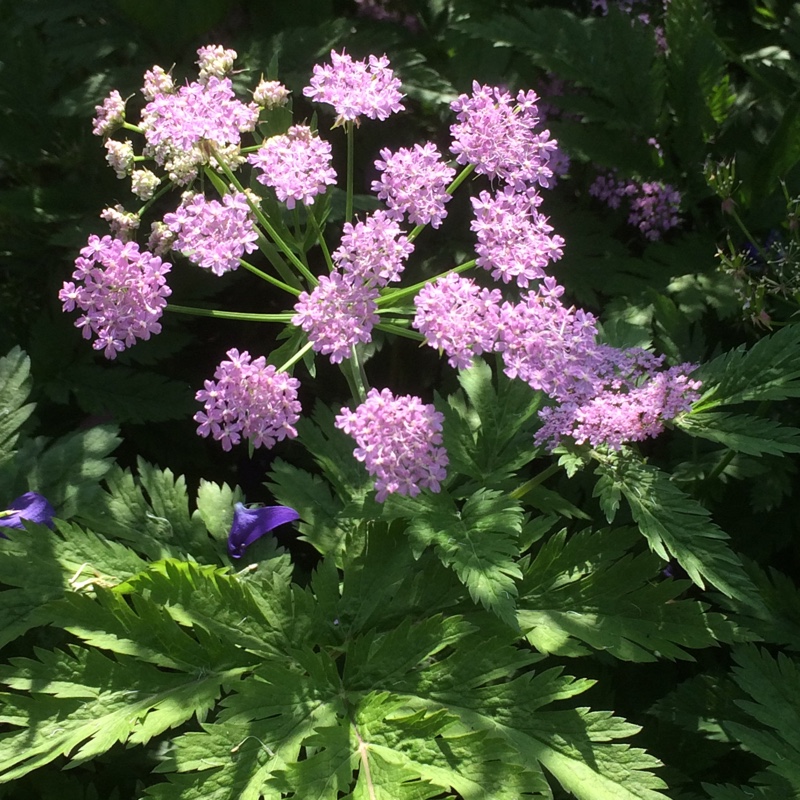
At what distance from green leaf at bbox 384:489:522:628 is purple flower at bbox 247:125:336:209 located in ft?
2.38

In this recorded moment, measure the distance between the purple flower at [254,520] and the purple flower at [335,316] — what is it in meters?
0.64

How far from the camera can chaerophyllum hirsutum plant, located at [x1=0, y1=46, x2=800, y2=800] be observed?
5.49 ft

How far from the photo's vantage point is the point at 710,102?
2.73 meters

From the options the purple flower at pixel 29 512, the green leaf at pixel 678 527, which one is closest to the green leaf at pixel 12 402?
the purple flower at pixel 29 512

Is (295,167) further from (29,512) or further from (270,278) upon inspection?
(29,512)

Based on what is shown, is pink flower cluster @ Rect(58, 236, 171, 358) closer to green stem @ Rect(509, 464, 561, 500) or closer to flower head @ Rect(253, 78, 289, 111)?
flower head @ Rect(253, 78, 289, 111)

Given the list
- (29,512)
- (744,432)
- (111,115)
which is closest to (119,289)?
(111,115)

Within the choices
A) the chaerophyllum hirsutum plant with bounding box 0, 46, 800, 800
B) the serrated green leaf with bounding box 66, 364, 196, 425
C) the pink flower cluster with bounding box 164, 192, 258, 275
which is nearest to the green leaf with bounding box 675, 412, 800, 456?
the chaerophyllum hirsutum plant with bounding box 0, 46, 800, 800

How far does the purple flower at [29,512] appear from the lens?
6.91 ft

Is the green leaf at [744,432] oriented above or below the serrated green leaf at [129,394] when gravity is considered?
above

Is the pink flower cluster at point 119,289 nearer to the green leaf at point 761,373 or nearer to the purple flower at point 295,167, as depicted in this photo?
the purple flower at point 295,167

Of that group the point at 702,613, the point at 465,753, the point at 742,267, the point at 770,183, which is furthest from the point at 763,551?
the point at 465,753

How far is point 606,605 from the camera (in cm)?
196

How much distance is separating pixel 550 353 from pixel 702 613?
77 cm
